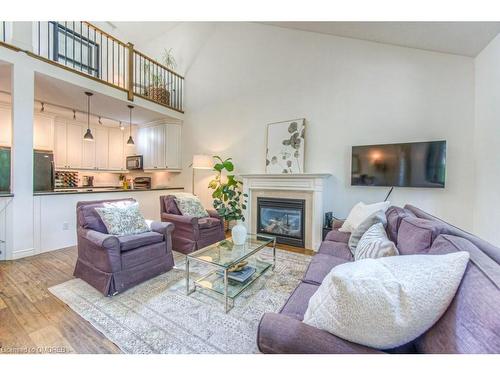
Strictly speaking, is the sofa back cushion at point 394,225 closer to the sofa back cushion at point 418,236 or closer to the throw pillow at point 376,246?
the throw pillow at point 376,246

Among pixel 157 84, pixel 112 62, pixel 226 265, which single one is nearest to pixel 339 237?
pixel 226 265

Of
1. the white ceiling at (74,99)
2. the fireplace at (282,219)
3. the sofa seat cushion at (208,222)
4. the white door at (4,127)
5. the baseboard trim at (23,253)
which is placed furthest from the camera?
the white door at (4,127)

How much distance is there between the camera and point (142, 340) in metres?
1.42

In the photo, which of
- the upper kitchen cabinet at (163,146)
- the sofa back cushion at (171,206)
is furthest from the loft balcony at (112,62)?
the sofa back cushion at (171,206)

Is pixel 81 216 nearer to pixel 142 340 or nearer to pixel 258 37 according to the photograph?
pixel 142 340

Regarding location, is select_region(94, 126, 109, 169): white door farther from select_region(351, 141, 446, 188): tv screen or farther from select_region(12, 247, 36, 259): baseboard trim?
select_region(351, 141, 446, 188): tv screen

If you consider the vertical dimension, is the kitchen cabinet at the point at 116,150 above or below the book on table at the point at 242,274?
above

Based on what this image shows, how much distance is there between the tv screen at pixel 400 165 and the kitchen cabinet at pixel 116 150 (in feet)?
19.9

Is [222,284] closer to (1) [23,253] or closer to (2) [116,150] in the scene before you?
(1) [23,253]

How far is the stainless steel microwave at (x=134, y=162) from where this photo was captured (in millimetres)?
5656

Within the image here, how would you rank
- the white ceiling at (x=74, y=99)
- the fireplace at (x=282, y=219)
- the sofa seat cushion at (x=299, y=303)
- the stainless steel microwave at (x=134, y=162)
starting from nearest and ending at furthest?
the sofa seat cushion at (x=299, y=303), the white ceiling at (x=74, y=99), the fireplace at (x=282, y=219), the stainless steel microwave at (x=134, y=162)

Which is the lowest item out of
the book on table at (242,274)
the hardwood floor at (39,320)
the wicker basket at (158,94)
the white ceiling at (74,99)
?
the hardwood floor at (39,320)

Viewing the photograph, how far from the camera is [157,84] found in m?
4.86
